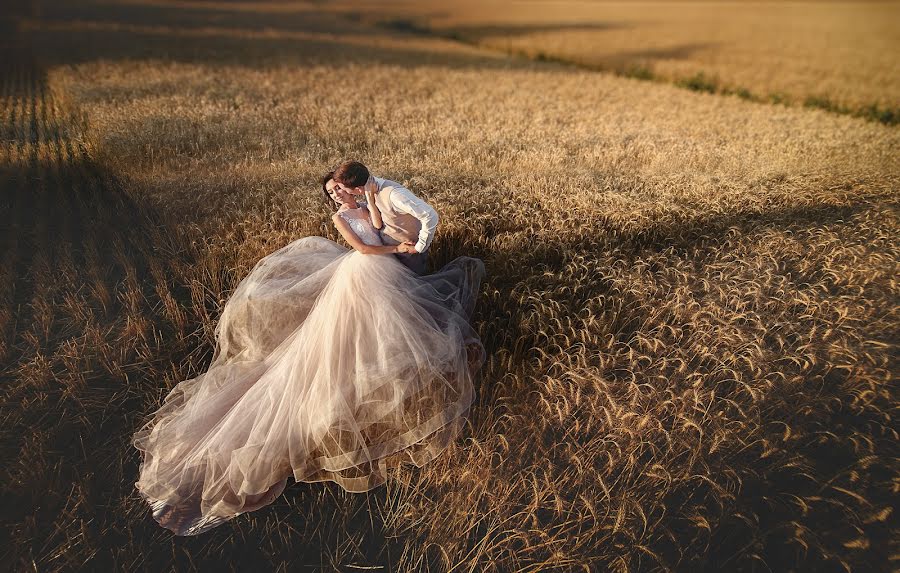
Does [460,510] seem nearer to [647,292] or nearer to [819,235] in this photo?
[647,292]

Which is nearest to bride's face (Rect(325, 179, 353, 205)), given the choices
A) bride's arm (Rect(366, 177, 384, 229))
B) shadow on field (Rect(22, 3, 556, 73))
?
bride's arm (Rect(366, 177, 384, 229))

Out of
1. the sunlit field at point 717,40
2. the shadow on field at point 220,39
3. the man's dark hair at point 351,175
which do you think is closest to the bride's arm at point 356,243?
the man's dark hair at point 351,175

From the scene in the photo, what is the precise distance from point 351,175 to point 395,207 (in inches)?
14.0

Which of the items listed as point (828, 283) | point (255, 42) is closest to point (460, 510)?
point (828, 283)

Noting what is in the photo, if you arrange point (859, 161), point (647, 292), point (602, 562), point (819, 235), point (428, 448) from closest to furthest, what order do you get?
point (602, 562) < point (428, 448) < point (647, 292) < point (819, 235) < point (859, 161)

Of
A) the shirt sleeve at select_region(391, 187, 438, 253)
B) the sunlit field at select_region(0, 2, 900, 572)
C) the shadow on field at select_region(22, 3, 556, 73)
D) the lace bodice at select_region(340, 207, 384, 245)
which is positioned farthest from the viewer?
the shadow on field at select_region(22, 3, 556, 73)

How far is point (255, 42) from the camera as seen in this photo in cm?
2102

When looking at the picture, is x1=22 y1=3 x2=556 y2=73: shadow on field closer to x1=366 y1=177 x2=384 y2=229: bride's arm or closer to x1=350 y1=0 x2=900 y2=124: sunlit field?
x1=350 y1=0 x2=900 y2=124: sunlit field

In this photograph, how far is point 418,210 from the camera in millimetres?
3088

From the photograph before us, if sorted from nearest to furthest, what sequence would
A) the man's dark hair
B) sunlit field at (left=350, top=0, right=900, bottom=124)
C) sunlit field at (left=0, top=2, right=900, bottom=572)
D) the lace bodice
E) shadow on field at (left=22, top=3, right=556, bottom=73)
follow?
sunlit field at (left=0, top=2, right=900, bottom=572), the man's dark hair, the lace bodice, sunlit field at (left=350, top=0, right=900, bottom=124), shadow on field at (left=22, top=3, right=556, bottom=73)

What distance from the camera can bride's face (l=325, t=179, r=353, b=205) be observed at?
3113mm

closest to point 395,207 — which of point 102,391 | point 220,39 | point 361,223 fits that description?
point 361,223

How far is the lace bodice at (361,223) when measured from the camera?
3.24m

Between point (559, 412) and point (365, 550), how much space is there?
1.25 m
